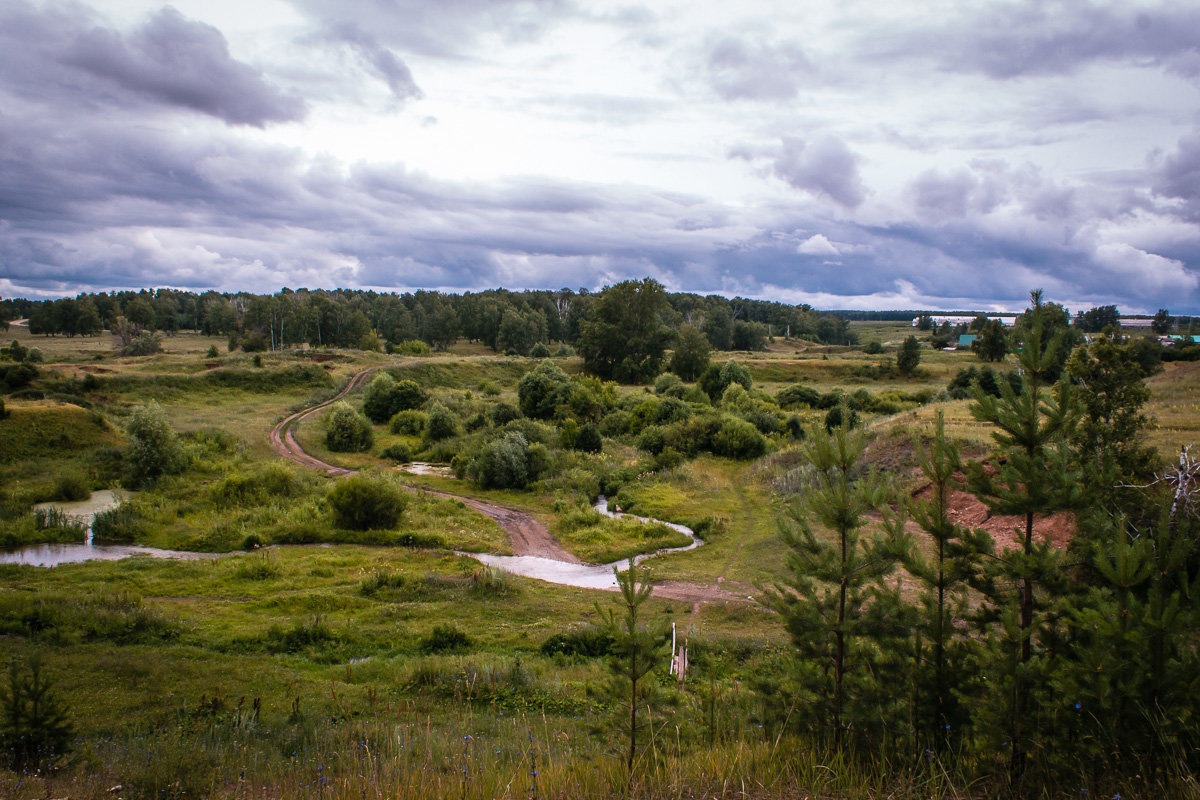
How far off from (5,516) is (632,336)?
59559 mm

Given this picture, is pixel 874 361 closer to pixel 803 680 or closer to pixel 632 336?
pixel 632 336

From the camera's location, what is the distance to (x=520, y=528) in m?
27.4

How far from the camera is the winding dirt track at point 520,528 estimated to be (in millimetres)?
18828

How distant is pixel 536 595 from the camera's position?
19078 mm

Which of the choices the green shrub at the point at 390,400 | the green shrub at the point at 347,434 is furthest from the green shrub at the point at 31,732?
the green shrub at the point at 390,400

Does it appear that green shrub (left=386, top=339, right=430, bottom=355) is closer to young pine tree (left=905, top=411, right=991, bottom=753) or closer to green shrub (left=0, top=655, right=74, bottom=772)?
green shrub (left=0, top=655, right=74, bottom=772)

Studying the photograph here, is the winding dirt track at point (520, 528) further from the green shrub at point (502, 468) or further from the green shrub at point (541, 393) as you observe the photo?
the green shrub at point (541, 393)

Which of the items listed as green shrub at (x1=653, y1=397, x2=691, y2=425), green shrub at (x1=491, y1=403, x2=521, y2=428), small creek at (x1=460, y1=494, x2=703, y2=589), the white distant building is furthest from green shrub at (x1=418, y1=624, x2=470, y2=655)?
the white distant building

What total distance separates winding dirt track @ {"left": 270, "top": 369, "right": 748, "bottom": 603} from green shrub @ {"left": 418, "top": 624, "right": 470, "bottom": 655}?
5.88 metres

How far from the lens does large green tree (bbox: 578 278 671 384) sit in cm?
7600

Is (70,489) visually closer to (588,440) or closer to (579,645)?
(588,440)

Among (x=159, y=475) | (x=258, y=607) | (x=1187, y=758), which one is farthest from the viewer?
(x=159, y=475)

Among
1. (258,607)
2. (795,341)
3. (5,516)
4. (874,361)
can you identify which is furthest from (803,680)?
(795,341)

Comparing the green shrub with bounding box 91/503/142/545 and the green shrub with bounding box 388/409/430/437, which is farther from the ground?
the green shrub with bounding box 388/409/430/437
